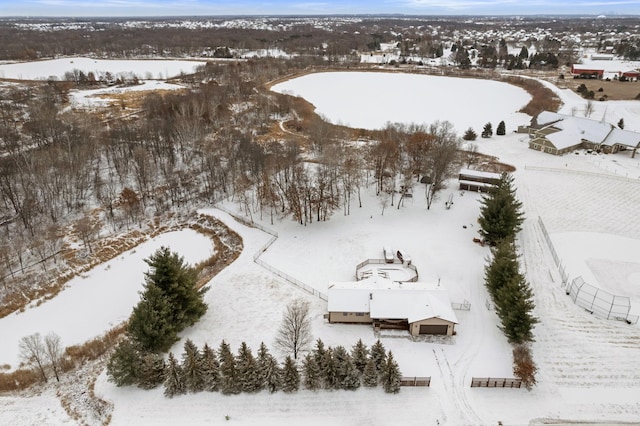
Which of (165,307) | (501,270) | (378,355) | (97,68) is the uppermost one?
(97,68)

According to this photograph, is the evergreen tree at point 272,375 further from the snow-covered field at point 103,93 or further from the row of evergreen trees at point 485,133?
the snow-covered field at point 103,93

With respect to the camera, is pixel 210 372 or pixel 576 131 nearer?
pixel 210 372

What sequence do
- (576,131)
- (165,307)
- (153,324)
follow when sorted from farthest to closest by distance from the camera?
1. (576,131)
2. (165,307)
3. (153,324)

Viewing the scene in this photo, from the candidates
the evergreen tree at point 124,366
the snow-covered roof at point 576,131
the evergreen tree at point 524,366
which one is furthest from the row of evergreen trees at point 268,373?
the snow-covered roof at point 576,131

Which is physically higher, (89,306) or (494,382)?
(494,382)

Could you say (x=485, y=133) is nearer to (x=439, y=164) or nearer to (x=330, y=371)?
(x=439, y=164)

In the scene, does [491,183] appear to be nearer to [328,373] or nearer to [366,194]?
[366,194]

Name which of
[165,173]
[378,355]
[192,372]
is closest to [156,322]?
[192,372]

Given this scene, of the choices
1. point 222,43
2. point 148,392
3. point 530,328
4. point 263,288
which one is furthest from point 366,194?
point 222,43
